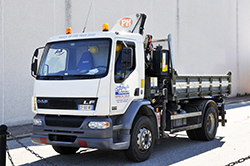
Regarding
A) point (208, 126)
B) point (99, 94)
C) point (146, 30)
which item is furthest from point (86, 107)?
point (146, 30)

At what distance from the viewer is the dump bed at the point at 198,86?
813 centimetres

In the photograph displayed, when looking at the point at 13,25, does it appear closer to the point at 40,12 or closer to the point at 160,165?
the point at 40,12

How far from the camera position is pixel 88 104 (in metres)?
6.01

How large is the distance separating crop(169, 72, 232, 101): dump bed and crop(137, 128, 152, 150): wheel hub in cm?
150

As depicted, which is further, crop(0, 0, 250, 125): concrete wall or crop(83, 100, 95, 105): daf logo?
crop(0, 0, 250, 125): concrete wall

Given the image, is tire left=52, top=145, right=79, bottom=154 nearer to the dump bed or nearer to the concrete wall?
the dump bed

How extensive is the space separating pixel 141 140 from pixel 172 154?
126 cm

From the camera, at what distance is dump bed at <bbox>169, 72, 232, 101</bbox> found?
8134 millimetres

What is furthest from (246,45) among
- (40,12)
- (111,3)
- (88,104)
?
(88,104)

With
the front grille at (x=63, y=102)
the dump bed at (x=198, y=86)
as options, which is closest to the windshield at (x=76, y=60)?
the front grille at (x=63, y=102)

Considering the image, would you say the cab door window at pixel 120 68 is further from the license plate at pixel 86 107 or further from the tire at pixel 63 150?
the tire at pixel 63 150

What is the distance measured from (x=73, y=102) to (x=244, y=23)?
28449 millimetres

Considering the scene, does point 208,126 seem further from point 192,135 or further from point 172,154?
point 172,154

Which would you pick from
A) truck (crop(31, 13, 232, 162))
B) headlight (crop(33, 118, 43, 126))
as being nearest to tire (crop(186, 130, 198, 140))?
truck (crop(31, 13, 232, 162))
